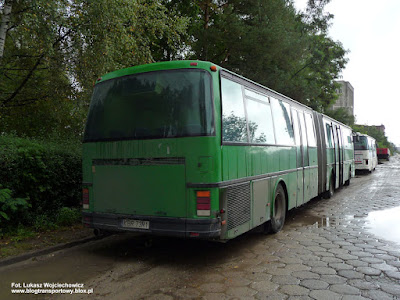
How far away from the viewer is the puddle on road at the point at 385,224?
7465 mm

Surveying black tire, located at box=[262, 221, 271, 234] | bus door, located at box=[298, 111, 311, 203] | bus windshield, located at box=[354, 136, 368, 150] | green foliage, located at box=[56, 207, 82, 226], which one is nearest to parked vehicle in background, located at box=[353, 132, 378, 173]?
bus windshield, located at box=[354, 136, 368, 150]

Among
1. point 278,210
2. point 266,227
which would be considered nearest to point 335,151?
point 278,210

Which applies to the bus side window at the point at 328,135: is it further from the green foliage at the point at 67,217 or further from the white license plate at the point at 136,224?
the white license plate at the point at 136,224

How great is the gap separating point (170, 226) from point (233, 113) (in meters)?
2.09

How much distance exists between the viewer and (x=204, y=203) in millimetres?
5207

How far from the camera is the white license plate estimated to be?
5523 mm

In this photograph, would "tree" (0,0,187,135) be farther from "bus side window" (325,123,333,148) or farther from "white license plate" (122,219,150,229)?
"bus side window" (325,123,333,148)

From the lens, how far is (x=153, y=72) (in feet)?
19.0

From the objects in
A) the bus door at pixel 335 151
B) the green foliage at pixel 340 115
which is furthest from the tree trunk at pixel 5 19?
the green foliage at pixel 340 115

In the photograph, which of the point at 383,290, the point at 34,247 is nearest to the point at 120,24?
the point at 34,247

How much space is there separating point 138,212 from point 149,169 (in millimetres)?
701

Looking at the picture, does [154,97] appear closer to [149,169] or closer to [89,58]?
[149,169]

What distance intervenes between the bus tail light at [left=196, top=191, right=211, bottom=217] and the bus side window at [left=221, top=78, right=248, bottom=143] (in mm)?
886

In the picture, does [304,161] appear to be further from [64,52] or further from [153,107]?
[64,52]
